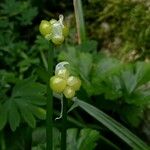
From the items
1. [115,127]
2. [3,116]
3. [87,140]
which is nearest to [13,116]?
[3,116]

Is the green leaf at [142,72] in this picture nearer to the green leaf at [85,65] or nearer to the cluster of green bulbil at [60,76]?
the green leaf at [85,65]

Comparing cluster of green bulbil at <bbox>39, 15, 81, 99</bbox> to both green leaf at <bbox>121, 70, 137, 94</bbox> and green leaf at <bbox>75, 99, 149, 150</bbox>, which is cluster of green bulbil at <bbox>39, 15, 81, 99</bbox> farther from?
green leaf at <bbox>121, 70, 137, 94</bbox>

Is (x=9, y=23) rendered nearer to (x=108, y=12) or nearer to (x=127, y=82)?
(x=108, y=12)

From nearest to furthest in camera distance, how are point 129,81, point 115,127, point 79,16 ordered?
1. point 115,127
2. point 129,81
3. point 79,16

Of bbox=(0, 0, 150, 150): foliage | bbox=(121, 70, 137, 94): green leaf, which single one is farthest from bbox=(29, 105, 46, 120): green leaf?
bbox=(121, 70, 137, 94): green leaf

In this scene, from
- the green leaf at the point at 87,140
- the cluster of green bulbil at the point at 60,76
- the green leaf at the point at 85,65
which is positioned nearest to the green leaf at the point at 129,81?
the green leaf at the point at 85,65

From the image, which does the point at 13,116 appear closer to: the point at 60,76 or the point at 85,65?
the point at 85,65

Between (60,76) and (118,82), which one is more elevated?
(60,76)
